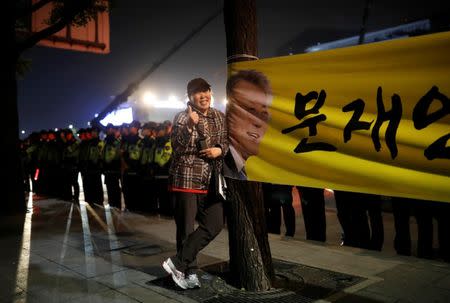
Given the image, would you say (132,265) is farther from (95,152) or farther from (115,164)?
(95,152)

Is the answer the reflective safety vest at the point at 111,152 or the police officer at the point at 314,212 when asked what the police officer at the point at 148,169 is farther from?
the police officer at the point at 314,212

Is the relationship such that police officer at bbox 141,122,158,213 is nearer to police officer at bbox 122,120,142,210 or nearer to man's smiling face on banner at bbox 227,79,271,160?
police officer at bbox 122,120,142,210

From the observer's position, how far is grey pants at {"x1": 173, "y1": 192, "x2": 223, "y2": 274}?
4598 millimetres

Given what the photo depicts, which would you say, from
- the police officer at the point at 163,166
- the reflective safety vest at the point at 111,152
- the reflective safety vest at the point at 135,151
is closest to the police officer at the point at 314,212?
the police officer at the point at 163,166

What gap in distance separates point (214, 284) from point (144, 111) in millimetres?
53693

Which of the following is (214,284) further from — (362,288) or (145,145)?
(145,145)

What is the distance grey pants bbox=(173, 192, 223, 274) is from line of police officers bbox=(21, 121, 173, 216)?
4.41 meters

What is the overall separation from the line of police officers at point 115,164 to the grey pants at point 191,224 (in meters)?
4.41

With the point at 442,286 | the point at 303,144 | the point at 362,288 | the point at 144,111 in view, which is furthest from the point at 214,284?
the point at 144,111

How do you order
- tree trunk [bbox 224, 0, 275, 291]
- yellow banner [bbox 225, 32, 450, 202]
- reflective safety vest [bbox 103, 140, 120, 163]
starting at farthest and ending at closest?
1. reflective safety vest [bbox 103, 140, 120, 163]
2. tree trunk [bbox 224, 0, 275, 291]
3. yellow banner [bbox 225, 32, 450, 202]

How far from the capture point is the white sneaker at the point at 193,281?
15.3 ft

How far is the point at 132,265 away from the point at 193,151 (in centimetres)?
198

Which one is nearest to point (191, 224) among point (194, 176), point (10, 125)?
point (194, 176)

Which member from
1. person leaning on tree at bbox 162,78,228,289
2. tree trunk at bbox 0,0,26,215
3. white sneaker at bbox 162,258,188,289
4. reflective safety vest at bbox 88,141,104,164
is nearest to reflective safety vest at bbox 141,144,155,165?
reflective safety vest at bbox 88,141,104,164
